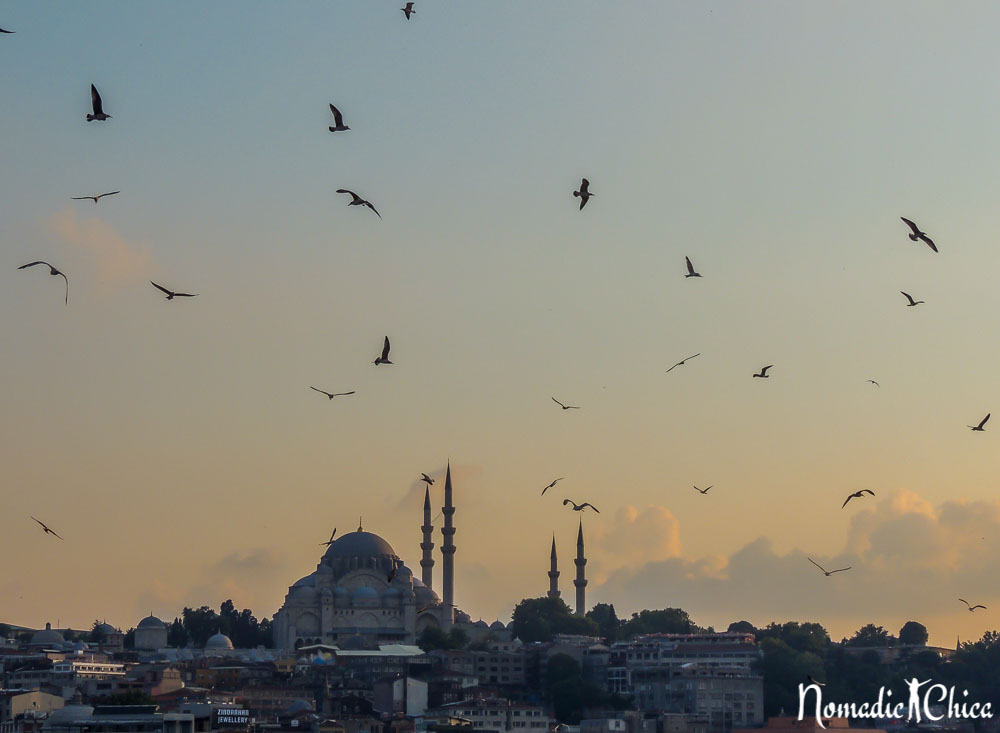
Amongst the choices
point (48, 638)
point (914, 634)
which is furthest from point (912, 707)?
point (48, 638)

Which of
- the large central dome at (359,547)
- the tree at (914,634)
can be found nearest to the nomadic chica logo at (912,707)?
the tree at (914,634)

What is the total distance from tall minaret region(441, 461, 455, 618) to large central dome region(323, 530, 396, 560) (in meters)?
5.43

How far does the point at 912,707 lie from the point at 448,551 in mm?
30787

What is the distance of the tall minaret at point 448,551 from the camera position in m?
121

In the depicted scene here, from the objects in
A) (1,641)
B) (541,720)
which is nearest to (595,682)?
(541,720)

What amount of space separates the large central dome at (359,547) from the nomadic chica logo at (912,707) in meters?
35.5

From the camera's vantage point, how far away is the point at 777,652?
101438 millimetres

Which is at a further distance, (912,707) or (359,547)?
(359,547)

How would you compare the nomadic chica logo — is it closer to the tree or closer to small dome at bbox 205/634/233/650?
the tree

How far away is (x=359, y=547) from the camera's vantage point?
127 m

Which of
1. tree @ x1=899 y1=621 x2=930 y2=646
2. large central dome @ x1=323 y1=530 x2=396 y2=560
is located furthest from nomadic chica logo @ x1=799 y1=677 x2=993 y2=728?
large central dome @ x1=323 y1=530 x2=396 y2=560

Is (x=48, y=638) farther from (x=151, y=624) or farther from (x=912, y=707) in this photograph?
(x=912, y=707)

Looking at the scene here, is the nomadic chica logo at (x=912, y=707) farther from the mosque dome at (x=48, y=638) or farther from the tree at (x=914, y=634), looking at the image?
the mosque dome at (x=48, y=638)

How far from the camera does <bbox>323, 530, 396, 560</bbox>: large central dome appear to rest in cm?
12700
